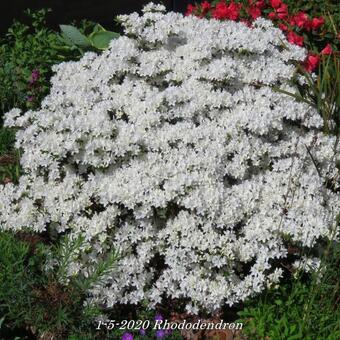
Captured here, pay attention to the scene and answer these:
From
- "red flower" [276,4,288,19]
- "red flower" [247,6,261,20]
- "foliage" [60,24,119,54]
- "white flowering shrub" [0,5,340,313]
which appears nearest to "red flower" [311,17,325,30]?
"red flower" [276,4,288,19]

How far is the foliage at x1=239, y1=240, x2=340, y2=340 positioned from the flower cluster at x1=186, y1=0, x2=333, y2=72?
203 cm

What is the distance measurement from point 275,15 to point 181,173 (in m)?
2.66

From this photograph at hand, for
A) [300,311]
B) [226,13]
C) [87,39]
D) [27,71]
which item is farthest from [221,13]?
[300,311]

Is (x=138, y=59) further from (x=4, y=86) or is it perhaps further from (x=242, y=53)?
(x=4, y=86)

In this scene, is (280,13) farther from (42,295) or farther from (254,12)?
(42,295)

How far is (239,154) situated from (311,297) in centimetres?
87

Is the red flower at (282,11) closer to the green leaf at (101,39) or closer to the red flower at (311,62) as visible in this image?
the red flower at (311,62)

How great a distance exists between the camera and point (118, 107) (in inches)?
155

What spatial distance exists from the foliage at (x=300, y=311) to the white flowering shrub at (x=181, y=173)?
0.13 meters

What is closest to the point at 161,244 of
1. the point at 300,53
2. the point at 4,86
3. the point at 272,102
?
the point at 272,102

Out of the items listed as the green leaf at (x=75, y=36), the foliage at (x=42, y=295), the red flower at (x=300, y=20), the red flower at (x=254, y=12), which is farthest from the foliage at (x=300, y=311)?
the green leaf at (x=75, y=36)

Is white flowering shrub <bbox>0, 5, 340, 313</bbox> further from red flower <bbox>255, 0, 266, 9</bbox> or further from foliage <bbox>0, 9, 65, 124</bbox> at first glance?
red flower <bbox>255, 0, 266, 9</bbox>

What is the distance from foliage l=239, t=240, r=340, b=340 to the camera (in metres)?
3.38

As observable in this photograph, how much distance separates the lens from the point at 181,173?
3529mm
